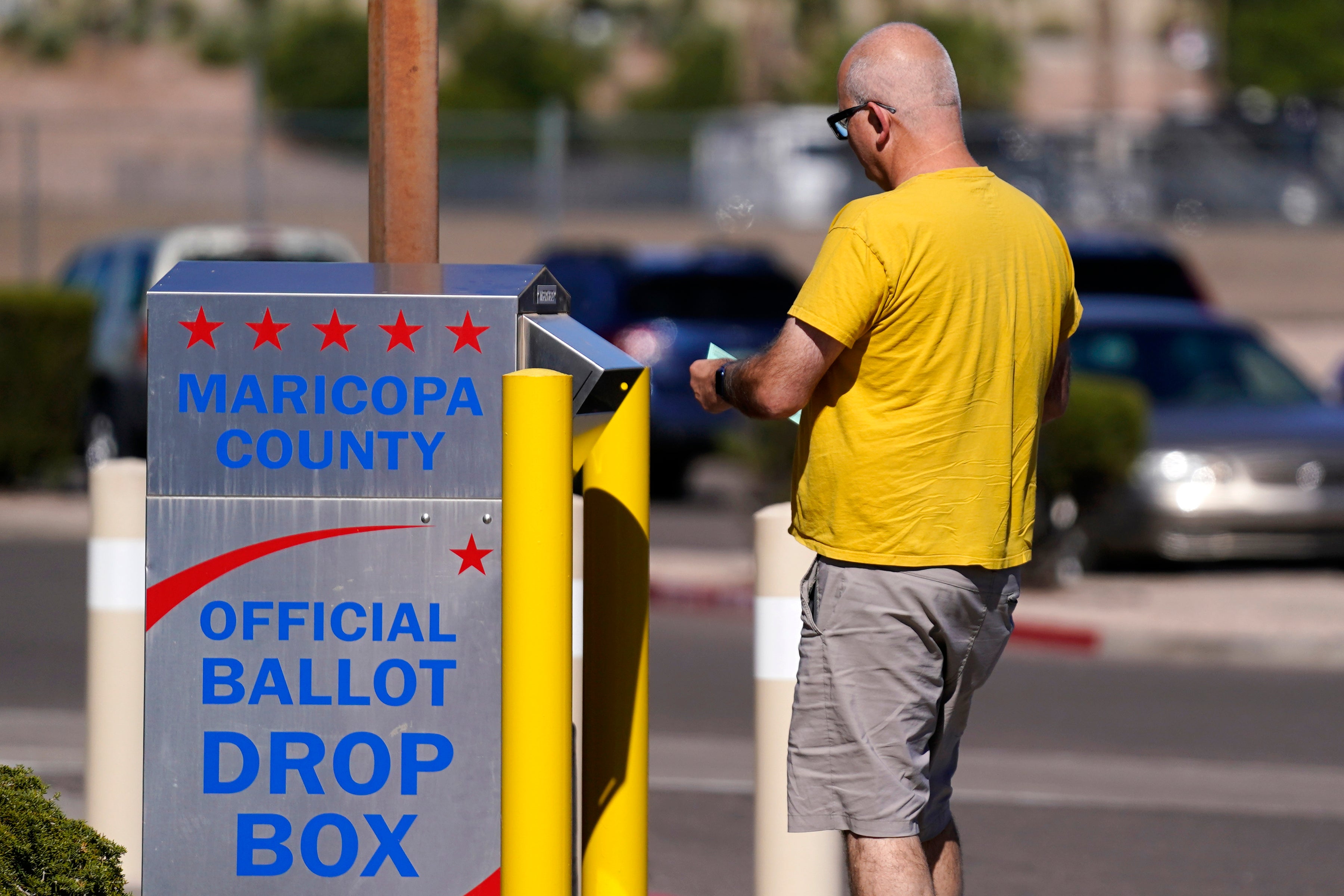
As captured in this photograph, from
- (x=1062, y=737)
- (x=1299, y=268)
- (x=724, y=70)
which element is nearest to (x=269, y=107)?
(x=724, y=70)

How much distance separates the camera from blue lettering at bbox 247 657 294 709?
3.56 m

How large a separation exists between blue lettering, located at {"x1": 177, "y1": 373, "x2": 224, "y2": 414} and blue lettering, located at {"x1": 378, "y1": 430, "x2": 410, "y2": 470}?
298mm

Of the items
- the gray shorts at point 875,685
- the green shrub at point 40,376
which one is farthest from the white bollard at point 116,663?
the green shrub at point 40,376

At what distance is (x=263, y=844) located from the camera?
357 cm

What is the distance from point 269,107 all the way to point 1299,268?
45722 millimetres

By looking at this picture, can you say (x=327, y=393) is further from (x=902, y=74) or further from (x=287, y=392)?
(x=902, y=74)

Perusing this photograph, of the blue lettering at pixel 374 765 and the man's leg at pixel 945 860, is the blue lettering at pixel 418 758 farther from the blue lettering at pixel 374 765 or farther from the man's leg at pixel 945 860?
the man's leg at pixel 945 860

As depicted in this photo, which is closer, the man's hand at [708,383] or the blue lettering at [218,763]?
the blue lettering at [218,763]

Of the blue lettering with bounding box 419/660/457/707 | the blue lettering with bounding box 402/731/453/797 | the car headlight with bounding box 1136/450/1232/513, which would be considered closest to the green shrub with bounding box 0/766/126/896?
the blue lettering with bounding box 402/731/453/797

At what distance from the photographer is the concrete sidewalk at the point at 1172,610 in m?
9.35

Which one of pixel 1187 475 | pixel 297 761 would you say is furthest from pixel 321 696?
pixel 1187 475

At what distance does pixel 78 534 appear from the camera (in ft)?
42.4

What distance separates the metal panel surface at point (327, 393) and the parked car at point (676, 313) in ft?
35.7

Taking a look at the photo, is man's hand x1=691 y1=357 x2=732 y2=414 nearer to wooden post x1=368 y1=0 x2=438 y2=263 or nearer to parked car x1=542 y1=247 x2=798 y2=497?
wooden post x1=368 y1=0 x2=438 y2=263
